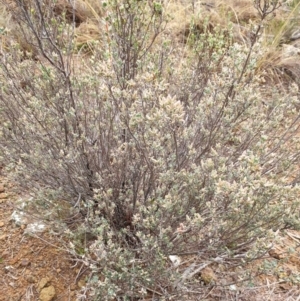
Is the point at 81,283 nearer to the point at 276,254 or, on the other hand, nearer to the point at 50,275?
the point at 50,275

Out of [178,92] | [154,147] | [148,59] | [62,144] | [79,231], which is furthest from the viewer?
[178,92]

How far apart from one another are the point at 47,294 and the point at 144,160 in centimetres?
90

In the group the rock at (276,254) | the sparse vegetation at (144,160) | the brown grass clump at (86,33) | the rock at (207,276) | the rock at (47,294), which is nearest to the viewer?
the sparse vegetation at (144,160)

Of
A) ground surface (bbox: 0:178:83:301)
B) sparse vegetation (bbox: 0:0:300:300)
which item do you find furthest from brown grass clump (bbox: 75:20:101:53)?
ground surface (bbox: 0:178:83:301)

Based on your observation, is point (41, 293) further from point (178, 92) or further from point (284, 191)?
point (178, 92)

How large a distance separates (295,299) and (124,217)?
1.04 metres

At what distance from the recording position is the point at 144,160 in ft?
6.34

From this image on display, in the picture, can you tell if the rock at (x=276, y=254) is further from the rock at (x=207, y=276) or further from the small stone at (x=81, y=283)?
the small stone at (x=81, y=283)

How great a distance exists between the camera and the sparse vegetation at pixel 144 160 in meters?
1.66

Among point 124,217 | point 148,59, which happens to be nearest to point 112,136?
point 124,217

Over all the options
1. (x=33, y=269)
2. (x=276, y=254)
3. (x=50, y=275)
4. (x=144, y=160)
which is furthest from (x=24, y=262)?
(x=276, y=254)

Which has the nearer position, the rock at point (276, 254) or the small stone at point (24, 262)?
the small stone at point (24, 262)

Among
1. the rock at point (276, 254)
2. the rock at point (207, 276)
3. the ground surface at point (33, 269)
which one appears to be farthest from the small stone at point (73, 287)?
the rock at point (276, 254)

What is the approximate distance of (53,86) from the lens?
2223mm
